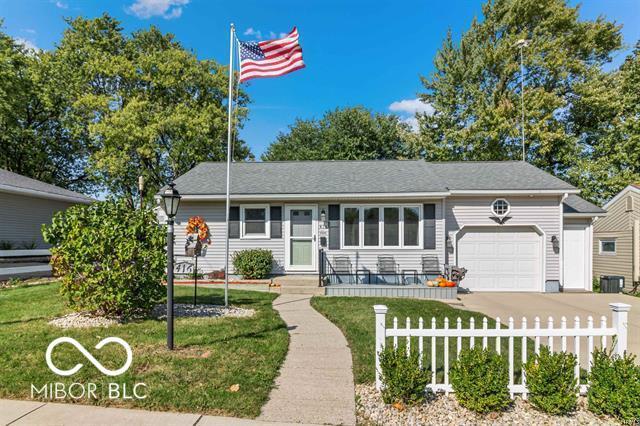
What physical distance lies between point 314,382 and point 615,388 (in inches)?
113

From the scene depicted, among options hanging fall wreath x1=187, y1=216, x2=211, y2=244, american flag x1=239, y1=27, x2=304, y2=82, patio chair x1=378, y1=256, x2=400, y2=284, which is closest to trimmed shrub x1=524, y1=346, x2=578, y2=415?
american flag x1=239, y1=27, x2=304, y2=82

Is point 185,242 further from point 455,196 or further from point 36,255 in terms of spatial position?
point 455,196

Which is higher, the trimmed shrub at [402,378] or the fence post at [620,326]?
the fence post at [620,326]

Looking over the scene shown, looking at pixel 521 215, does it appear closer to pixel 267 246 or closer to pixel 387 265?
pixel 387 265

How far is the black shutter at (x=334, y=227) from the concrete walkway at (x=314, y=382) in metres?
5.01

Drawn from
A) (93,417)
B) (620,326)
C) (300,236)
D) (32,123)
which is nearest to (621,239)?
(300,236)

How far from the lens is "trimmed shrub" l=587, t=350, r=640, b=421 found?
2.99 meters

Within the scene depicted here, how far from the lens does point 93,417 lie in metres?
2.96

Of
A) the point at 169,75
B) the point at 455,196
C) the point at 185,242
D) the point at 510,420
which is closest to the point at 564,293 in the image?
the point at 455,196

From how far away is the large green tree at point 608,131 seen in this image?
1725cm

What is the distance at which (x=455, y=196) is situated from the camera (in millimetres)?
11227

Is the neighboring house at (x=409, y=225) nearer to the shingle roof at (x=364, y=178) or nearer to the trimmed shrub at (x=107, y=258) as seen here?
the shingle roof at (x=364, y=178)

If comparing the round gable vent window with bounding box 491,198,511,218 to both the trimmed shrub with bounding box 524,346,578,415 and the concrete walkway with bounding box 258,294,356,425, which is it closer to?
the concrete walkway with bounding box 258,294,356,425

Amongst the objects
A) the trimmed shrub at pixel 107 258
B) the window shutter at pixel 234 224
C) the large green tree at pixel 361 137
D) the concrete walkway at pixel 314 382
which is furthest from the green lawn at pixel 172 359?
the large green tree at pixel 361 137
